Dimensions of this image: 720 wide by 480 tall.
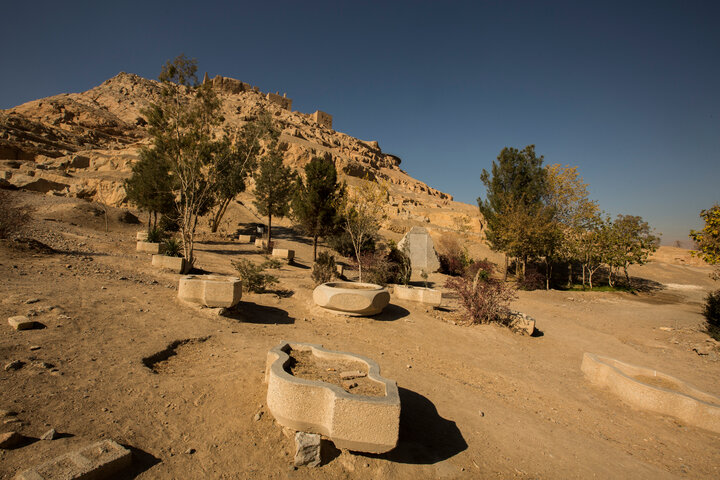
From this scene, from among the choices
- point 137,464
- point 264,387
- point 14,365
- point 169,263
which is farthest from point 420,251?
point 137,464

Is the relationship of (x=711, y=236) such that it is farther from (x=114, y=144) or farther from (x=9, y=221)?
(x=114, y=144)

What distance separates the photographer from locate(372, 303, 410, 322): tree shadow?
8.41 meters

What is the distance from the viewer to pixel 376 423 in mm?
3018

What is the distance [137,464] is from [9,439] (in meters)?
0.91

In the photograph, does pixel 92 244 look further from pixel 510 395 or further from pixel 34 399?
pixel 510 395

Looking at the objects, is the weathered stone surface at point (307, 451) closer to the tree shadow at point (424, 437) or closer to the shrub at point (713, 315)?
the tree shadow at point (424, 437)

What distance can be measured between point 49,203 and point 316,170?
14.1m

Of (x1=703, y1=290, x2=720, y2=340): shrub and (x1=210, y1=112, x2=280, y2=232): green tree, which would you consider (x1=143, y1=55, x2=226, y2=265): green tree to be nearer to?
(x1=210, y1=112, x2=280, y2=232): green tree

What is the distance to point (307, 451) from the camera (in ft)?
9.63

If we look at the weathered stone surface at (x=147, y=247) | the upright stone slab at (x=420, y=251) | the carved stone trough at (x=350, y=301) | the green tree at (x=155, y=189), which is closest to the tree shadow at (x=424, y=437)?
the carved stone trough at (x=350, y=301)

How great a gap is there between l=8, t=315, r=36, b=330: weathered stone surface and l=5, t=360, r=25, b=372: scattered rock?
1.06 m

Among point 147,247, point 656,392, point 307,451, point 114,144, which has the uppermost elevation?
point 114,144

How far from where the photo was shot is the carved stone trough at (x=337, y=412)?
9.90ft

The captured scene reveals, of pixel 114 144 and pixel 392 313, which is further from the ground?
pixel 114 144
